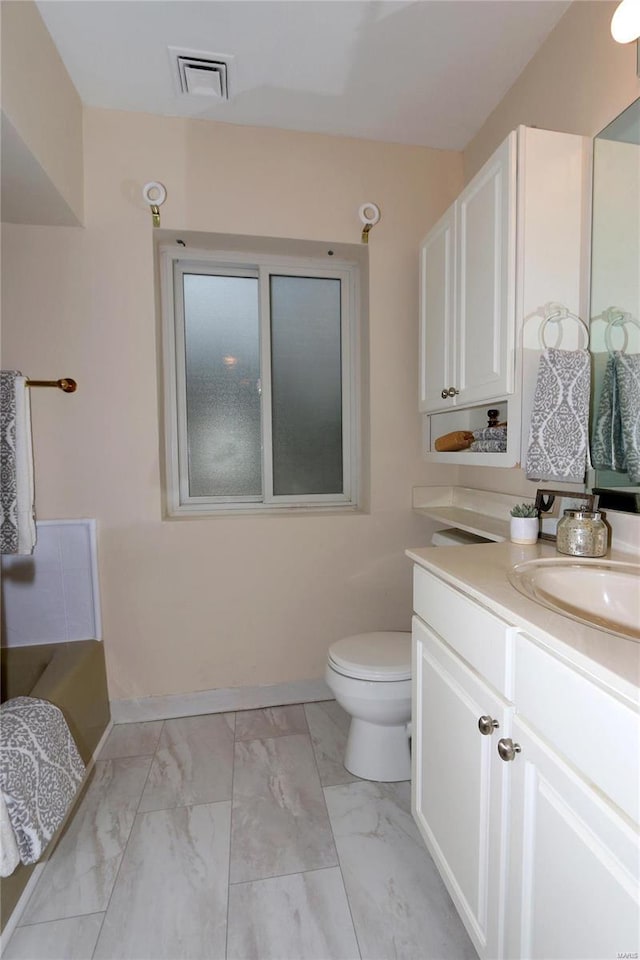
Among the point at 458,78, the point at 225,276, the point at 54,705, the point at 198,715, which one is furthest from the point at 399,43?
the point at 198,715

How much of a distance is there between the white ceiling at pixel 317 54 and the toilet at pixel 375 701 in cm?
210

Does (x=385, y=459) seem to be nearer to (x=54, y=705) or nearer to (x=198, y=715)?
(x=198, y=715)

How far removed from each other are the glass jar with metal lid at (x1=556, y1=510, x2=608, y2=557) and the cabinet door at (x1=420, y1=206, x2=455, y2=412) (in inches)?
24.0

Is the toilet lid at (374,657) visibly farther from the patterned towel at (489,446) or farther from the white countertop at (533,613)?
the patterned towel at (489,446)

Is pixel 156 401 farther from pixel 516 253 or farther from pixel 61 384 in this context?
pixel 516 253

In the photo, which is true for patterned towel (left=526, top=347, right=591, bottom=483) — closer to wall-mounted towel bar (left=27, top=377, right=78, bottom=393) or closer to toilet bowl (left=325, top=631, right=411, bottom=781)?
toilet bowl (left=325, top=631, right=411, bottom=781)

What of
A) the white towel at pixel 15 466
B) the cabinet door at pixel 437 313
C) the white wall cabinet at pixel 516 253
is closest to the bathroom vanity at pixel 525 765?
the white wall cabinet at pixel 516 253

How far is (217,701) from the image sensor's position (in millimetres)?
2031

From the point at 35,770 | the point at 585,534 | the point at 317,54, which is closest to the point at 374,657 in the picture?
the point at 585,534

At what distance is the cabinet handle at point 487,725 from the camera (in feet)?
2.86

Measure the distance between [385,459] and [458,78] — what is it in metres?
1.47

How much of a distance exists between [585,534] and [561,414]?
1.06 ft

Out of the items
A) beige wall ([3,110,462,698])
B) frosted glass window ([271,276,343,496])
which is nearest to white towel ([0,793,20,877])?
beige wall ([3,110,462,698])

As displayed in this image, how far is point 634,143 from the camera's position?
1.15 meters
